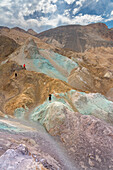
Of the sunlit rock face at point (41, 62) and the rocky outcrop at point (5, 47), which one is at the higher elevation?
the rocky outcrop at point (5, 47)

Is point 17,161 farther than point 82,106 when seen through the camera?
No

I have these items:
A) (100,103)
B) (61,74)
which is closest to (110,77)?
(61,74)

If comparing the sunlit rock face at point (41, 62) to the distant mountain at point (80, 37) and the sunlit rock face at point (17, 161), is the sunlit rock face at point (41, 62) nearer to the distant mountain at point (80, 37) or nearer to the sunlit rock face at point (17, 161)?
the sunlit rock face at point (17, 161)

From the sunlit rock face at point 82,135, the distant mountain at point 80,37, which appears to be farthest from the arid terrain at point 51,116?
the distant mountain at point 80,37

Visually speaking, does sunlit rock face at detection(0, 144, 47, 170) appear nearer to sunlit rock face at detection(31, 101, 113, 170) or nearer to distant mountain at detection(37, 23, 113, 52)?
sunlit rock face at detection(31, 101, 113, 170)

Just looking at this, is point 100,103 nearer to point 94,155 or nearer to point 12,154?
point 94,155

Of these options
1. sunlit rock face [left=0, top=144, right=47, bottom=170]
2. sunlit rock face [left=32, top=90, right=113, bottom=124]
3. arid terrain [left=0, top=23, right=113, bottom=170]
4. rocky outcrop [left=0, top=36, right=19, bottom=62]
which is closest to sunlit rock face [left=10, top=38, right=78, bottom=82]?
arid terrain [left=0, top=23, right=113, bottom=170]

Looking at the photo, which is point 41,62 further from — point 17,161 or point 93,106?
point 17,161

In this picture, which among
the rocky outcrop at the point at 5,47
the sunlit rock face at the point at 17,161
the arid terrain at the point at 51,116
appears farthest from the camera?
the rocky outcrop at the point at 5,47

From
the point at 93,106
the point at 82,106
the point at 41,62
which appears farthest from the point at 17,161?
the point at 41,62
